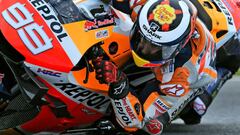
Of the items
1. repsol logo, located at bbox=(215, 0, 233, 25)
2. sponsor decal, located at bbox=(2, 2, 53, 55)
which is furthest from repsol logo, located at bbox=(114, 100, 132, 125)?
repsol logo, located at bbox=(215, 0, 233, 25)

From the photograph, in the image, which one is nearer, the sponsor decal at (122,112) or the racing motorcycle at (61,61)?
the racing motorcycle at (61,61)

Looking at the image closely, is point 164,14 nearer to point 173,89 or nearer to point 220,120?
point 173,89

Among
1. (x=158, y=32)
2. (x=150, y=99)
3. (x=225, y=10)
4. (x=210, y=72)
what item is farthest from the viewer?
(x=225, y=10)

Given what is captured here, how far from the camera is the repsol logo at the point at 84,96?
15.5ft

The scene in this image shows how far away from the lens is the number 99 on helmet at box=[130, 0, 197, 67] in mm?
4730

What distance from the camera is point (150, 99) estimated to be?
536 centimetres

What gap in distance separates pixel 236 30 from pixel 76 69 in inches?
88.8

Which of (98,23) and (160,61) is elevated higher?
(98,23)

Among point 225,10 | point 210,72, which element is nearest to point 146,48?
point 210,72

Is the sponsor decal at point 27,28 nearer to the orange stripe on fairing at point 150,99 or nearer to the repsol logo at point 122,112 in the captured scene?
the repsol logo at point 122,112

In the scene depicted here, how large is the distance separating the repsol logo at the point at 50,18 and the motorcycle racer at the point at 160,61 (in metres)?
0.39

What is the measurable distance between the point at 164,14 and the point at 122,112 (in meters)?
0.89

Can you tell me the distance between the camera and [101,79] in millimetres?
4703

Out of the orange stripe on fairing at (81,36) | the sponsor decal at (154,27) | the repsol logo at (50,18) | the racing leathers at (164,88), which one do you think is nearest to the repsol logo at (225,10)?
the racing leathers at (164,88)
